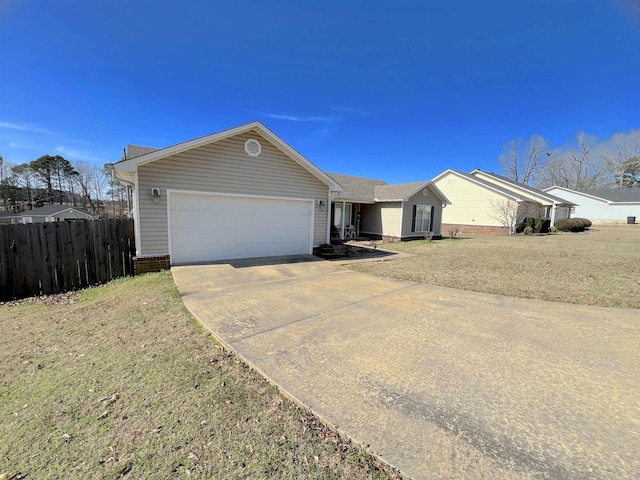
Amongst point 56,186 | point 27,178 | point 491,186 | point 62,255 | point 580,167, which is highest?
point 580,167

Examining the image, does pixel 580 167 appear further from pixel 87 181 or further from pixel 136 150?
pixel 87 181

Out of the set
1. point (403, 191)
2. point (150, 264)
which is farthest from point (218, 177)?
point (403, 191)

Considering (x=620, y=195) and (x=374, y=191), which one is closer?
(x=374, y=191)

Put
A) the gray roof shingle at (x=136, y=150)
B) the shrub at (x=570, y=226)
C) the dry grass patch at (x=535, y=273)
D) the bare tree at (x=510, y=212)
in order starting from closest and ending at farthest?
the dry grass patch at (x=535, y=273), the gray roof shingle at (x=136, y=150), the bare tree at (x=510, y=212), the shrub at (x=570, y=226)

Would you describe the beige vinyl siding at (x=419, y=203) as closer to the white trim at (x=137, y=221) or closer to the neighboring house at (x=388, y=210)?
the neighboring house at (x=388, y=210)

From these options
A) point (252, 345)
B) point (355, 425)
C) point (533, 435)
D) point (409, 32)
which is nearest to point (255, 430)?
point (355, 425)

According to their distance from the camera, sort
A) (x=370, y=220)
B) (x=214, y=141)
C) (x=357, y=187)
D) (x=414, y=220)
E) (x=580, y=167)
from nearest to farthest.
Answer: (x=214, y=141) → (x=414, y=220) → (x=370, y=220) → (x=357, y=187) → (x=580, y=167)

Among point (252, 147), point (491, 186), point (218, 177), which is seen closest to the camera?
point (218, 177)

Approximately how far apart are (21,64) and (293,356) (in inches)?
503

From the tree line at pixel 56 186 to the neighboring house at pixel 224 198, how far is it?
36330mm

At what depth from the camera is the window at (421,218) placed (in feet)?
57.0

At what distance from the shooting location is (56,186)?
42.6 meters

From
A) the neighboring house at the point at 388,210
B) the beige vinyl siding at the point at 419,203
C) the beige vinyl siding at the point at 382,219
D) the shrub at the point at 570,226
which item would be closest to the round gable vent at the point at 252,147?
the neighboring house at the point at 388,210

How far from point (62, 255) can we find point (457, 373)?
29.9ft
